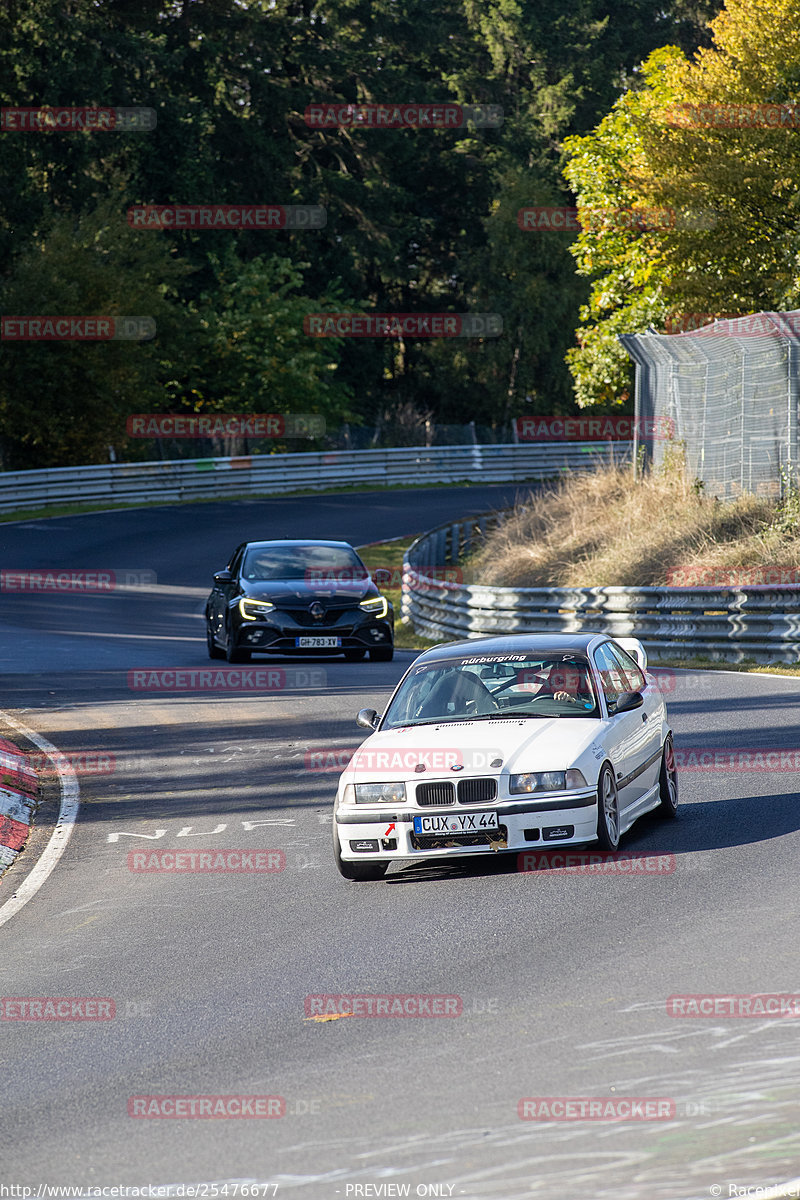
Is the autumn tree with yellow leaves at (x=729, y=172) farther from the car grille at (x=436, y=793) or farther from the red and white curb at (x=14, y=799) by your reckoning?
the car grille at (x=436, y=793)

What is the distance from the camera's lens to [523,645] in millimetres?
10375

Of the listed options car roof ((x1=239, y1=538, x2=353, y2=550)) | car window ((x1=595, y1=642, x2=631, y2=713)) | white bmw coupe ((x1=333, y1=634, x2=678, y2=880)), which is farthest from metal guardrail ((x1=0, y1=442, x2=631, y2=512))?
white bmw coupe ((x1=333, y1=634, x2=678, y2=880))

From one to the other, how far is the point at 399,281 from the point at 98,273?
23.0 metres

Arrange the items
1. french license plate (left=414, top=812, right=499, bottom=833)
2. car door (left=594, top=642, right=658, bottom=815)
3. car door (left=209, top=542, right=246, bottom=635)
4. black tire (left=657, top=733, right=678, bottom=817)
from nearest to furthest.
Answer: french license plate (left=414, top=812, right=499, bottom=833) < car door (left=594, top=642, right=658, bottom=815) < black tire (left=657, top=733, right=678, bottom=817) < car door (left=209, top=542, right=246, bottom=635)

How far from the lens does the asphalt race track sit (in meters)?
5.14

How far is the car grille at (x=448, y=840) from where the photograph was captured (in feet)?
29.5

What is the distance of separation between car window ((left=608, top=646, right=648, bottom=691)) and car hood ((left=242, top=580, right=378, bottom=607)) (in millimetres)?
9534

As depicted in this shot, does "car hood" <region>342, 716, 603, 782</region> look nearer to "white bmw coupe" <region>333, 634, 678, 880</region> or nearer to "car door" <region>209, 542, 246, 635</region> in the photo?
"white bmw coupe" <region>333, 634, 678, 880</region>

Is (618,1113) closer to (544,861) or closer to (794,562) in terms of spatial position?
(544,861)

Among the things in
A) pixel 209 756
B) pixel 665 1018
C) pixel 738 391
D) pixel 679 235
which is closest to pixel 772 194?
pixel 679 235

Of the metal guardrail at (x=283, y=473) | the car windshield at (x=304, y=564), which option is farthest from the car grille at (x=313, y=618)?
the metal guardrail at (x=283, y=473)

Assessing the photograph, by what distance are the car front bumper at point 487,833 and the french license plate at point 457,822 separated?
0.02 m

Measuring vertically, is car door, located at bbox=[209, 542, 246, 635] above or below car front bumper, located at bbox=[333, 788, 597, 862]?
below

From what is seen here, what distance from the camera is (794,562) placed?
21.0m
